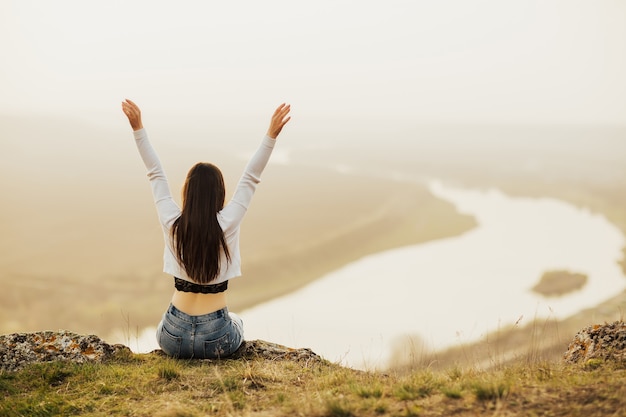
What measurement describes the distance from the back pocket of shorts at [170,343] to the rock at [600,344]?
3911 mm

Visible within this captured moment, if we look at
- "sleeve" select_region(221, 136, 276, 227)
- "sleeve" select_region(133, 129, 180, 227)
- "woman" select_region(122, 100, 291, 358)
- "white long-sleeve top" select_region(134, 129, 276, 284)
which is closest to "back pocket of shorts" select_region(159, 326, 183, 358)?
"woman" select_region(122, 100, 291, 358)

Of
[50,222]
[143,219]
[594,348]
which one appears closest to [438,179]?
[143,219]

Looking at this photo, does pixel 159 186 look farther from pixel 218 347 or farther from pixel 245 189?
pixel 218 347

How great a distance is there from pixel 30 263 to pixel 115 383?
77.6 ft

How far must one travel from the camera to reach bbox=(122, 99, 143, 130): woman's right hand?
16.1 feet

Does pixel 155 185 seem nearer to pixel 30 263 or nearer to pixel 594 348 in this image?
pixel 594 348

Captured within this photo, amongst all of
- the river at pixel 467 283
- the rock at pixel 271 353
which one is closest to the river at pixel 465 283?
the river at pixel 467 283

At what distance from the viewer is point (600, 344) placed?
16.1 feet

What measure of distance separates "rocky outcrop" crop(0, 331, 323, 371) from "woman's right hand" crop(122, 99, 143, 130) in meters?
2.46

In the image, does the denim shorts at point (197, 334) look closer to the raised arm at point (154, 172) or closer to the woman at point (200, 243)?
the woman at point (200, 243)

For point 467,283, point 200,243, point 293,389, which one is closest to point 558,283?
point 467,283

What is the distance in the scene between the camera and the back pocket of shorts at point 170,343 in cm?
500

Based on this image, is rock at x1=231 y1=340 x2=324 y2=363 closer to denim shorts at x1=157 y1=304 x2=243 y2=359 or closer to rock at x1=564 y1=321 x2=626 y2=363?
denim shorts at x1=157 y1=304 x2=243 y2=359

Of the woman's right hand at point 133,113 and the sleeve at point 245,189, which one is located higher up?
the woman's right hand at point 133,113
